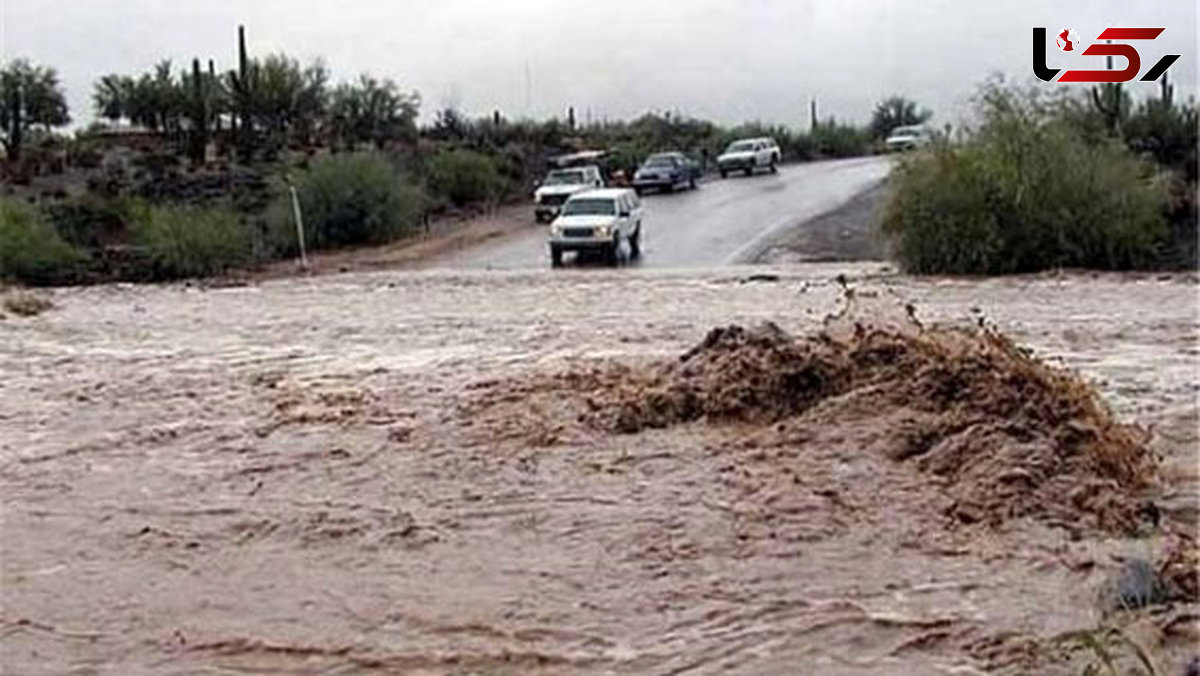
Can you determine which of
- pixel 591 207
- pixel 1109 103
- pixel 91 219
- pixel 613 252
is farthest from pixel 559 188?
pixel 1109 103

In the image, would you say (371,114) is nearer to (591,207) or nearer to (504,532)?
(591,207)

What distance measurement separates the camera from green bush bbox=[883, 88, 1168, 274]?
3466 cm

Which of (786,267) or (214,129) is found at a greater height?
(214,129)

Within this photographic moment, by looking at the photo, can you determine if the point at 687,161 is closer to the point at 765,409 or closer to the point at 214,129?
the point at 214,129

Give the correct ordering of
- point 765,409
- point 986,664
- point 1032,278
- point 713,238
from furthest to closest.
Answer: point 713,238 → point 1032,278 → point 765,409 → point 986,664

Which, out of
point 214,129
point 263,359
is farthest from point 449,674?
point 214,129

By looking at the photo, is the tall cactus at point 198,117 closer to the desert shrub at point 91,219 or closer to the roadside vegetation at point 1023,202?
the desert shrub at point 91,219

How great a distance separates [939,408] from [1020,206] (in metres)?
21.5

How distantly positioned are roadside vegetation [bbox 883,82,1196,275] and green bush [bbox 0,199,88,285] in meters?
19.1

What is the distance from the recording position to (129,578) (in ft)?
36.7

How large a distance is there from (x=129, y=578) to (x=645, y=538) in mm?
3144

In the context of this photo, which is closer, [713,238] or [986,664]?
[986,664]

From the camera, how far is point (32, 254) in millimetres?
42406

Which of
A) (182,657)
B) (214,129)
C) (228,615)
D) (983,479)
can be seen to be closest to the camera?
(182,657)
